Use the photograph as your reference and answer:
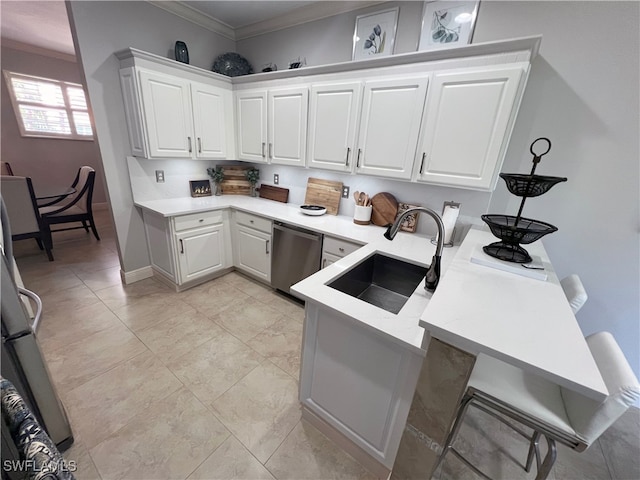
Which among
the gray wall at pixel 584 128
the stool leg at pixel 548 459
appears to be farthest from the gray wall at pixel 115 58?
the stool leg at pixel 548 459

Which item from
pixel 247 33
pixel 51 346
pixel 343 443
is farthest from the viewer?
pixel 247 33

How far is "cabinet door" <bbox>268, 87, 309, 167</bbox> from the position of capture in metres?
2.40

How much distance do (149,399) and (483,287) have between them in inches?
78.4

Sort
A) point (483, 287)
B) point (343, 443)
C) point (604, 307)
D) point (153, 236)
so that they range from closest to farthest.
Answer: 1. point (483, 287)
2. point (343, 443)
3. point (604, 307)
4. point (153, 236)

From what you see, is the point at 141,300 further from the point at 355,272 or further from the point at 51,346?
the point at 355,272

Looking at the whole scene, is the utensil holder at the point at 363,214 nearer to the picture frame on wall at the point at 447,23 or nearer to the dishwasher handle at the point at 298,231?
the dishwasher handle at the point at 298,231

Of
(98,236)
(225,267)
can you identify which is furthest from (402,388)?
(98,236)

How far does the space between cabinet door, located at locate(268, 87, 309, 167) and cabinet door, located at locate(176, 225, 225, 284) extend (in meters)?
1.06

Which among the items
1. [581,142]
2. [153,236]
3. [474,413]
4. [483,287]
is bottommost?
[474,413]

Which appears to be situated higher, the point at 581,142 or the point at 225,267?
the point at 581,142

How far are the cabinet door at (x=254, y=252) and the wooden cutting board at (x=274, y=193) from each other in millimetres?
572

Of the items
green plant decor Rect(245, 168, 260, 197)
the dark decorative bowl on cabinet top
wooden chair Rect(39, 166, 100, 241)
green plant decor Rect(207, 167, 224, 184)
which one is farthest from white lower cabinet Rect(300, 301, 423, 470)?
wooden chair Rect(39, 166, 100, 241)

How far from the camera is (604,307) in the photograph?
1779mm

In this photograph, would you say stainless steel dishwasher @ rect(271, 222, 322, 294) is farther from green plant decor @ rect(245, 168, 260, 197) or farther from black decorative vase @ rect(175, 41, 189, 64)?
black decorative vase @ rect(175, 41, 189, 64)
